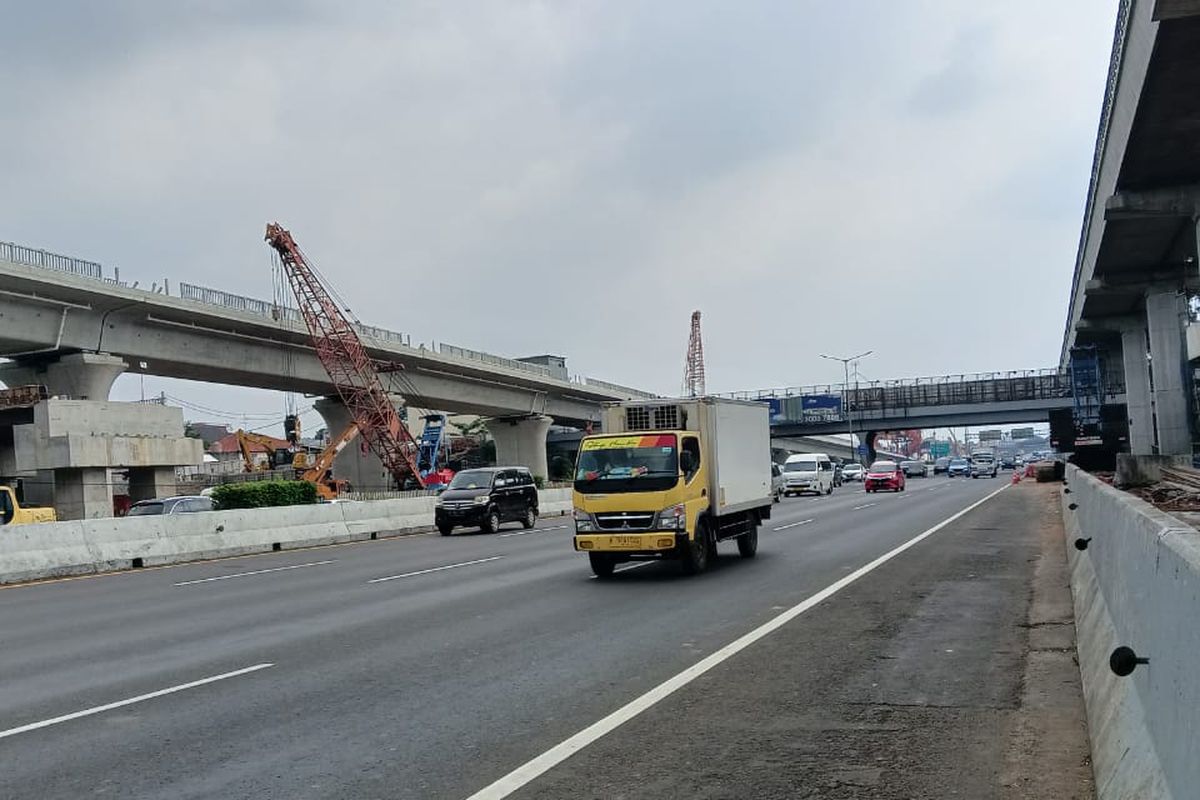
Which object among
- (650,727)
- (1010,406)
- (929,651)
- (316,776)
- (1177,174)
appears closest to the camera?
(316,776)

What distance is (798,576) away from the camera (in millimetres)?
16172

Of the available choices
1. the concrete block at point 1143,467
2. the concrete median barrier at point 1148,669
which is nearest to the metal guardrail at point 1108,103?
the concrete block at point 1143,467

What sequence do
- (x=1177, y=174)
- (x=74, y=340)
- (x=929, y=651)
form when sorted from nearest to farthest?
(x=929, y=651) < (x=1177, y=174) < (x=74, y=340)

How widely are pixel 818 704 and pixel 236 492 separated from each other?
29018mm

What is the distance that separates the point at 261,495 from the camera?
113ft

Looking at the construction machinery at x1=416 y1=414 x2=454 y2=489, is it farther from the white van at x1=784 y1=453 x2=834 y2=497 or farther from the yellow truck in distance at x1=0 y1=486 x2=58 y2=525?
the yellow truck in distance at x1=0 y1=486 x2=58 y2=525

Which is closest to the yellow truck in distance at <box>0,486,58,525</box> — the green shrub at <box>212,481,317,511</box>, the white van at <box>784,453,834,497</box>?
the green shrub at <box>212,481,317,511</box>

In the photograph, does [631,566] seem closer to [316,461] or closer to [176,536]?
[176,536]

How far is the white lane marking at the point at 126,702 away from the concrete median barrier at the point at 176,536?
12885mm

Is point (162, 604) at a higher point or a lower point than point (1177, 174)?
lower

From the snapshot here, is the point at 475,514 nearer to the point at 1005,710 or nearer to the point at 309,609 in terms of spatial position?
the point at 309,609

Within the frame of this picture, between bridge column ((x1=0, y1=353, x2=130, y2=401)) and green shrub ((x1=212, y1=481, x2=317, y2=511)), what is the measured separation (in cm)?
798

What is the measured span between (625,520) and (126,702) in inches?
344

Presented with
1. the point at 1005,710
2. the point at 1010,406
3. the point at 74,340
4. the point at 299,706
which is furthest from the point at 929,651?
the point at 1010,406
